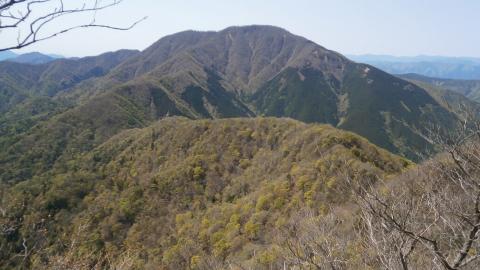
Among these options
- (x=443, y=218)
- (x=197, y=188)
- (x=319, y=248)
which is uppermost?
(x=443, y=218)

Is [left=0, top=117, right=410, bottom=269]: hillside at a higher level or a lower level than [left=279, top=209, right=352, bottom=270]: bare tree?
lower

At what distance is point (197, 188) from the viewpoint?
7031 cm

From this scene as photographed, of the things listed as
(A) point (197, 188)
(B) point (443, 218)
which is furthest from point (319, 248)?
(A) point (197, 188)

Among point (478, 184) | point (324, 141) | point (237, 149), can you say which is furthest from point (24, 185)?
point (478, 184)

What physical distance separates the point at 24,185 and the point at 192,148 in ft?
128

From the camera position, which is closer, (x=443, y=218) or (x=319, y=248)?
(x=443, y=218)

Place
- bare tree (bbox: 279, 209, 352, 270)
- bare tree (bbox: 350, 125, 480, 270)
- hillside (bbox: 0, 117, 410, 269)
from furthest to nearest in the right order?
hillside (bbox: 0, 117, 410, 269) < bare tree (bbox: 279, 209, 352, 270) < bare tree (bbox: 350, 125, 480, 270)

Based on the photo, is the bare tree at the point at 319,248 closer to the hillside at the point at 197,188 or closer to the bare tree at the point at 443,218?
the bare tree at the point at 443,218

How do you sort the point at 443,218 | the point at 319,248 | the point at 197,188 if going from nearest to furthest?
the point at 443,218 < the point at 319,248 < the point at 197,188

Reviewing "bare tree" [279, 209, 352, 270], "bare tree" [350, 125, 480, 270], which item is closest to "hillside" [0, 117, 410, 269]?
"bare tree" [279, 209, 352, 270]

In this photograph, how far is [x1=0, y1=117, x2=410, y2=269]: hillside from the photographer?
4938 centimetres

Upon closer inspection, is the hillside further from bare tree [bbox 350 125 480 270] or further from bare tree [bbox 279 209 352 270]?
bare tree [bbox 350 125 480 270]

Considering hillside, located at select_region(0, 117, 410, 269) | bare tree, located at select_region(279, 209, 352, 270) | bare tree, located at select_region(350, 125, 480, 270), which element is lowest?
hillside, located at select_region(0, 117, 410, 269)

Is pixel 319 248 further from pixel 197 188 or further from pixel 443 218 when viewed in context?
pixel 197 188
